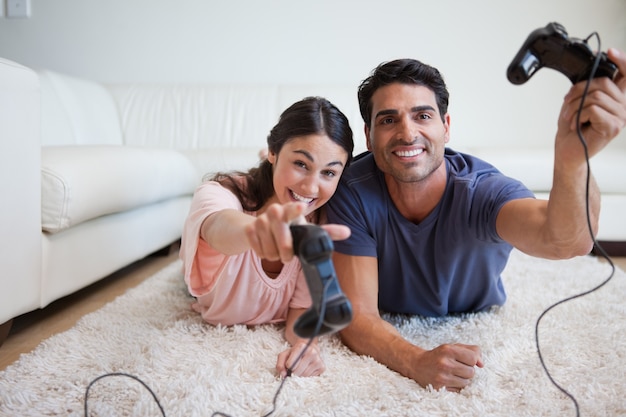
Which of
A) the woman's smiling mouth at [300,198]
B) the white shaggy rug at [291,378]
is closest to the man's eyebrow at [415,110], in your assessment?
the woman's smiling mouth at [300,198]

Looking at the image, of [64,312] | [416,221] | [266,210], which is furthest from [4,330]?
[416,221]

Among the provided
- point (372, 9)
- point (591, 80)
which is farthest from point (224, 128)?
point (591, 80)

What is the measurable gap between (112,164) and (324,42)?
194cm

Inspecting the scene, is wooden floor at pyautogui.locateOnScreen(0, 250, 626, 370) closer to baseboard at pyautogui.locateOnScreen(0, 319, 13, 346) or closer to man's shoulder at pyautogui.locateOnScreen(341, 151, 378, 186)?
baseboard at pyautogui.locateOnScreen(0, 319, 13, 346)

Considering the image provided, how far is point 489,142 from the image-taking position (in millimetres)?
3115

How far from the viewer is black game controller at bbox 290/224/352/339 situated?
617mm

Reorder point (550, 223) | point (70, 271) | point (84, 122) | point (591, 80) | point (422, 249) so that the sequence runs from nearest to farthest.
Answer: point (591, 80), point (550, 223), point (422, 249), point (70, 271), point (84, 122)

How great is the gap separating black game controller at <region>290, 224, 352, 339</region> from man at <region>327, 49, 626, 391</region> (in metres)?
0.38

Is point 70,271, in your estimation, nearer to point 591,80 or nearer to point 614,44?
point 591,80

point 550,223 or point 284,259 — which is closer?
point 284,259

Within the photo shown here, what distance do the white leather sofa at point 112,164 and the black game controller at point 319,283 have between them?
75 centimetres

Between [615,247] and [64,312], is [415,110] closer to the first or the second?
[64,312]

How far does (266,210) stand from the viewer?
989mm

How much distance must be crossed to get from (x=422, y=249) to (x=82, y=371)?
77 centimetres
